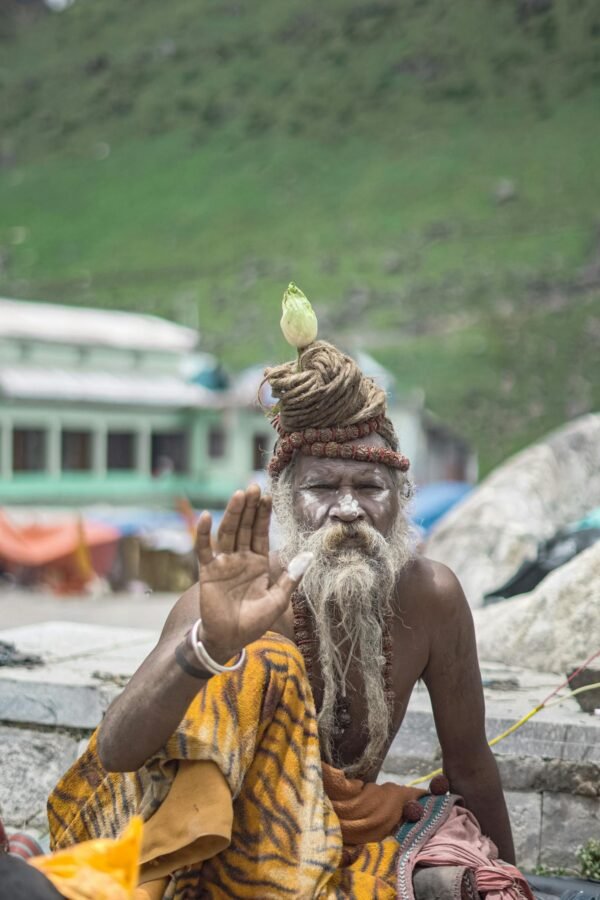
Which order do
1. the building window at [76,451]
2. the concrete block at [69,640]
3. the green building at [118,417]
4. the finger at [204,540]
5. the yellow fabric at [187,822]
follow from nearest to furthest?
the finger at [204,540], the yellow fabric at [187,822], the concrete block at [69,640], the green building at [118,417], the building window at [76,451]

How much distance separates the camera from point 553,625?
534 cm

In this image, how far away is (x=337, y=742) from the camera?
9.56 feet

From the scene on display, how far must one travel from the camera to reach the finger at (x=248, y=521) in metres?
2.31

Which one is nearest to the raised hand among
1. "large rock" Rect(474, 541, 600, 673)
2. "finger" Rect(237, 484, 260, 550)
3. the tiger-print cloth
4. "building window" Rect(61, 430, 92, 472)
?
"finger" Rect(237, 484, 260, 550)

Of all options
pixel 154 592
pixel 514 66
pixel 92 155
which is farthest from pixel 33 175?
pixel 154 592

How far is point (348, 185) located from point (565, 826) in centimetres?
6066

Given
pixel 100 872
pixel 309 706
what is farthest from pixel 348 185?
pixel 100 872

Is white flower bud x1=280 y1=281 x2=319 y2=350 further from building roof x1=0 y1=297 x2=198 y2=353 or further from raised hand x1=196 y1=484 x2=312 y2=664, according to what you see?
building roof x1=0 y1=297 x2=198 y2=353

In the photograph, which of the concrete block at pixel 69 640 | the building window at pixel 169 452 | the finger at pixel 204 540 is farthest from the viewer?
the building window at pixel 169 452

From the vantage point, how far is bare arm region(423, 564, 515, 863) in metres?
3.00

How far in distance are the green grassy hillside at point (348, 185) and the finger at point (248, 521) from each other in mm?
38239

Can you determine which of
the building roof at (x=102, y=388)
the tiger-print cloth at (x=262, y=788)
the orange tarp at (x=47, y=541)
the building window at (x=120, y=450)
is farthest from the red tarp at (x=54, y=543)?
the tiger-print cloth at (x=262, y=788)

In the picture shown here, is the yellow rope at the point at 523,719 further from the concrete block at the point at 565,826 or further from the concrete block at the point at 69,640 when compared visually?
the concrete block at the point at 69,640

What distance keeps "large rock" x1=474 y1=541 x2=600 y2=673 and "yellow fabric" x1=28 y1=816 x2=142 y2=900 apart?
3.39 metres
